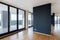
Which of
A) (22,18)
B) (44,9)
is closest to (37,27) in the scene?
(44,9)

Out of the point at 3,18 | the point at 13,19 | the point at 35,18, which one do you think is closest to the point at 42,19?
the point at 35,18

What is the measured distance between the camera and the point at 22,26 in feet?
32.2

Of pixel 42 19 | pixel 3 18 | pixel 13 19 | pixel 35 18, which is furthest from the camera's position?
pixel 35 18

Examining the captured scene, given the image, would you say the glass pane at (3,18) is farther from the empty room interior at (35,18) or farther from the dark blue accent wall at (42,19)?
the dark blue accent wall at (42,19)

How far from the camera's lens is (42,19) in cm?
753

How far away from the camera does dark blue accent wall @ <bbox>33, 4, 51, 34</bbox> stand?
6959 mm

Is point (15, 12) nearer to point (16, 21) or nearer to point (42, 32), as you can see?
point (16, 21)

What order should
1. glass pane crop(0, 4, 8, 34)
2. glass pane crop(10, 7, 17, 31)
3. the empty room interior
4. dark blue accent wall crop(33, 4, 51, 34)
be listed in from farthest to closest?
glass pane crop(10, 7, 17, 31), dark blue accent wall crop(33, 4, 51, 34), glass pane crop(0, 4, 8, 34), the empty room interior

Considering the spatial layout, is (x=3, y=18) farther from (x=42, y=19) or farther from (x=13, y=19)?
(x=42, y=19)

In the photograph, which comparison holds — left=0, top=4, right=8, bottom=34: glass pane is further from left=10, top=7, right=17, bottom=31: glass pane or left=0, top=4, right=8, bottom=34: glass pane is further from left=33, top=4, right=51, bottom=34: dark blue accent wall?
left=33, top=4, right=51, bottom=34: dark blue accent wall

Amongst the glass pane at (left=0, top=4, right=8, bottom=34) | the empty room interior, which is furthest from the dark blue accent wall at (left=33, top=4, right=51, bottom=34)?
the glass pane at (left=0, top=4, right=8, bottom=34)

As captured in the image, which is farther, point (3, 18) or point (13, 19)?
point (13, 19)

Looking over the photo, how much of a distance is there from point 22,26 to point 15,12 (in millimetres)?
2216

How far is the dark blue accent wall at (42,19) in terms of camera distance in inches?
274
